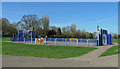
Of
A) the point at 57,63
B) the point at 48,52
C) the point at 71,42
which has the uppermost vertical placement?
the point at 57,63

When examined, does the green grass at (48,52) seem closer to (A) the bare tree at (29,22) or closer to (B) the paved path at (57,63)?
(B) the paved path at (57,63)

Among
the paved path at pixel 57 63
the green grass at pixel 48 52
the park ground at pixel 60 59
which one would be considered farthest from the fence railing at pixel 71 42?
the paved path at pixel 57 63

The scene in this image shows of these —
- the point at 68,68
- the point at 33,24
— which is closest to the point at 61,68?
the point at 68,68

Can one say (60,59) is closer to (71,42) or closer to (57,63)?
(57,63)

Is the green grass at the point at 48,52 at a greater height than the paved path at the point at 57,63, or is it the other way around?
the paved path at the point at 57,63

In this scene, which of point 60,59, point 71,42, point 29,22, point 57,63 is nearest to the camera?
point 57,63

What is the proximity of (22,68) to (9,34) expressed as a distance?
66189 mm

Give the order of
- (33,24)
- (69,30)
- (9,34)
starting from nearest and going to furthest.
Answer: (33,24) → (9,34) → (69,30)

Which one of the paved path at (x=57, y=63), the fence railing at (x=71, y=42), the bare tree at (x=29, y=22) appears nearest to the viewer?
the paved path at (x=57, y=63)

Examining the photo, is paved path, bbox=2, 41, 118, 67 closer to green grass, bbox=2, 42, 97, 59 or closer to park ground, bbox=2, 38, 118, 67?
park ground, bbox=2, 38, 118, 67

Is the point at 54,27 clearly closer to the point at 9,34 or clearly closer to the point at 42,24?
the point at 42,24

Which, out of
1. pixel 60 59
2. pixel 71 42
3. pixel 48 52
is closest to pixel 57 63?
pixel 60 59

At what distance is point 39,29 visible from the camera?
63.2 metres

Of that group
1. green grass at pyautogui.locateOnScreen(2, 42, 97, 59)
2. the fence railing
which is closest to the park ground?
green grass at pyautogui.locateOnScreen(2, 42, 97, 59)
